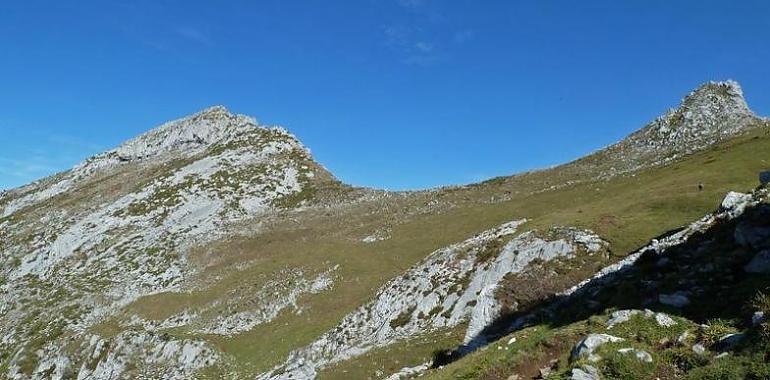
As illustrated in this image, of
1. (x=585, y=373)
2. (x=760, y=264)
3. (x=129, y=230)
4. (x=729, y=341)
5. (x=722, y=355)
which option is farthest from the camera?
(x=129, y=230)

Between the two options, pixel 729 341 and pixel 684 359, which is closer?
pixel 729 341

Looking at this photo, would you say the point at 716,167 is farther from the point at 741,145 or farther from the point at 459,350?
the point at 459,350

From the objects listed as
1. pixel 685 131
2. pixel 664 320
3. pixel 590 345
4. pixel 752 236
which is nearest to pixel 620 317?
pixel 664 320

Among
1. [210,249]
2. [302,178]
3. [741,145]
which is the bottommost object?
[741,145]

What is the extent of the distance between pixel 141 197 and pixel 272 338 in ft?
213

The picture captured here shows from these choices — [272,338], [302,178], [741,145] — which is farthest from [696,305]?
[302,178]

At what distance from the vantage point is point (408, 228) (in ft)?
225

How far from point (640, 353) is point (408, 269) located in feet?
112

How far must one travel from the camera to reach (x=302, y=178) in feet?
353

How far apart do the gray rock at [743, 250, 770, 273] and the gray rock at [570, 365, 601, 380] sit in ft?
25.7

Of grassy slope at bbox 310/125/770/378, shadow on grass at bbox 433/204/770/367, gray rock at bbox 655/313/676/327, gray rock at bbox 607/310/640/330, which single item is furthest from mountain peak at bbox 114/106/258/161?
gray rock at bbox 655/313/676/327

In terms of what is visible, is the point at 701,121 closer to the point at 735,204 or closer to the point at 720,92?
the point at 720,92

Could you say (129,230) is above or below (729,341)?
above

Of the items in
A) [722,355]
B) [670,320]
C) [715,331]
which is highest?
[670,320]
